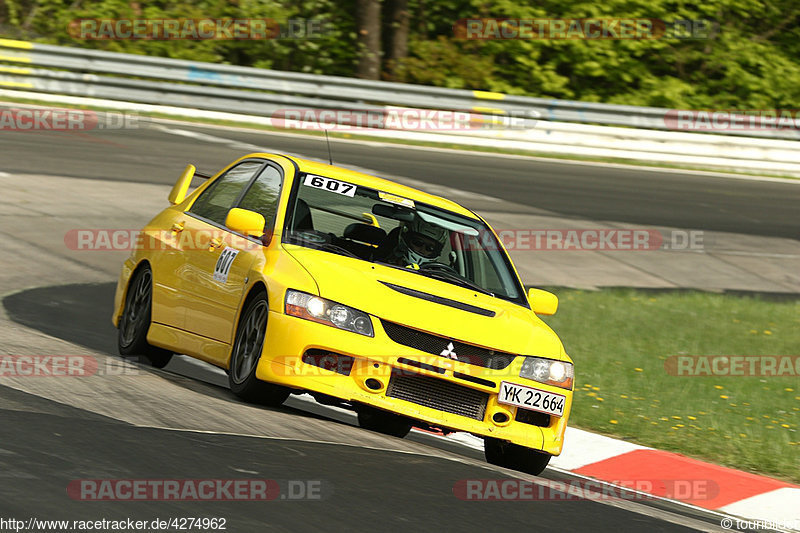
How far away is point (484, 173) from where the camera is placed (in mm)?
22031

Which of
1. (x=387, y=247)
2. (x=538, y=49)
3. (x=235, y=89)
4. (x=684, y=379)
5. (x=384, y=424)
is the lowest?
(x=684, y=379)

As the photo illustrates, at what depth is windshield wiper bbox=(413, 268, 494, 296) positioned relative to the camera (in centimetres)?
793

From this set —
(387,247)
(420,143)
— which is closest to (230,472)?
(387,247)

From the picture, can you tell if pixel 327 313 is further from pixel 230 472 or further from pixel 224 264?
pixel 230 472

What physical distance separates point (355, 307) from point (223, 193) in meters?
2.14

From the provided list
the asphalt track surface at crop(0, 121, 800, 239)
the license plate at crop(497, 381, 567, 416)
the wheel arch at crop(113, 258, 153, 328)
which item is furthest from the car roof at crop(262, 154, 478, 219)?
the asphalt track surface at crop(0, 121, 800, 239)

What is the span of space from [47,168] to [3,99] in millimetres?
6776

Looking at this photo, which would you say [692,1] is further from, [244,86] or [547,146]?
[244,86]

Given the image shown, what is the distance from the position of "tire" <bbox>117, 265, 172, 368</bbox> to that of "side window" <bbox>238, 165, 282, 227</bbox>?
994mm

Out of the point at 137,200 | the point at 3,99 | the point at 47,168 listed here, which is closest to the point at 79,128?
the point at 3,99

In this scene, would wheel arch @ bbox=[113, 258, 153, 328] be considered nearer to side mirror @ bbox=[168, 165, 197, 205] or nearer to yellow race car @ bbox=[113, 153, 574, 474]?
yellow race car @ bbox=[113, 153, 574, 474]

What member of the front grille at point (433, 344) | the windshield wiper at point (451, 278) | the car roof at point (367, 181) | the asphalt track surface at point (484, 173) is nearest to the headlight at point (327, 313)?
the front grille at point (433, 344)

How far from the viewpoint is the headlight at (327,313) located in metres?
7.00

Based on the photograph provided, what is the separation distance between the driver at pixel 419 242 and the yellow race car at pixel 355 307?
1cm
